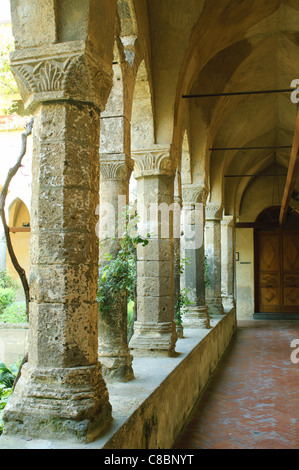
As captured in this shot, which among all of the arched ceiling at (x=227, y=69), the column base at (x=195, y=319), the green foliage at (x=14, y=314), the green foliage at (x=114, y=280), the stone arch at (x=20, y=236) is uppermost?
the arched ceiling at (x=227, y=69)

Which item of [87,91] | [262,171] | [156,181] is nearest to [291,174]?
[156,181]

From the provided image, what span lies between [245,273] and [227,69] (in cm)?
961

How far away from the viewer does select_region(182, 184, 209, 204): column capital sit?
27.3 feet

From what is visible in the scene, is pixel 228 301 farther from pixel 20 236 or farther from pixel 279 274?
pixel 20 236

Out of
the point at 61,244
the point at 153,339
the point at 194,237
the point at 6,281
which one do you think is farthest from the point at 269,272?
the point at 61,244

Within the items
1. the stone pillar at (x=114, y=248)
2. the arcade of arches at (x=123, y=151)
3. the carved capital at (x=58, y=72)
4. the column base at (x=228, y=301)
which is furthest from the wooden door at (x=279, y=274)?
the carved capital at (x=58, y=72)

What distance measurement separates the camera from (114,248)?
163 inches

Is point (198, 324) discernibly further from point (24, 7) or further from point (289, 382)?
point (24, 7)

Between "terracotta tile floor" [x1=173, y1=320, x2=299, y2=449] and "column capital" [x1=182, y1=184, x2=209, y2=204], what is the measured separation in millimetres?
2821

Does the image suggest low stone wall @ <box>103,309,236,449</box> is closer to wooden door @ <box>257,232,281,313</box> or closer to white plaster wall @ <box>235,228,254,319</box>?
white plaster wall @ <box>235,228,254,319</box>

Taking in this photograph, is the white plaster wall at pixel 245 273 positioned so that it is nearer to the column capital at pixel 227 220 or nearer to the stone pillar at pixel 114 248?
the column capital at pixel 227 220

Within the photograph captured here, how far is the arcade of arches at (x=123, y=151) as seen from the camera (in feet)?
8.71

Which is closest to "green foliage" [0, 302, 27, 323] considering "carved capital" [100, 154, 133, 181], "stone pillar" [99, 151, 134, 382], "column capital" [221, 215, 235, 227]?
"column capital" [221, 215, 235, 227]

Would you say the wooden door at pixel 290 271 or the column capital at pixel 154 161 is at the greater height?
the column capital at pixel 154 161
